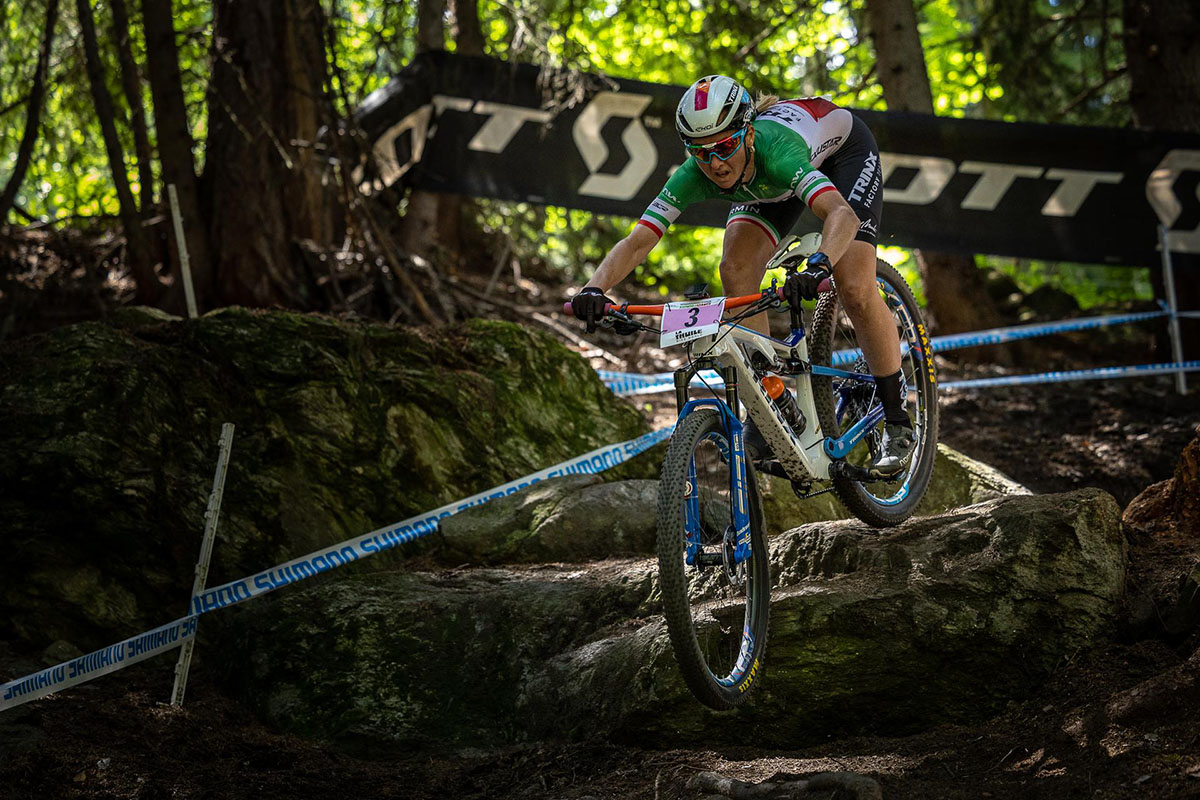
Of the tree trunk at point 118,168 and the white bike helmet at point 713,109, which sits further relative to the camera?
the tree trunk at point 118,168

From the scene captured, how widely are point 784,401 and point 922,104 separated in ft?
25.2

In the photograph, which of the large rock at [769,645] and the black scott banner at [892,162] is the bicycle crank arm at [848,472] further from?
the black scott banner at [892,162]

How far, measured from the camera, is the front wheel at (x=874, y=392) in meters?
4.52

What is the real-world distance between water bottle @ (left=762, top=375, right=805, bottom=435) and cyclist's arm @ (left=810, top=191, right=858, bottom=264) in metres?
0.55

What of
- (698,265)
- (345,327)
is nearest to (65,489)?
(345,327)

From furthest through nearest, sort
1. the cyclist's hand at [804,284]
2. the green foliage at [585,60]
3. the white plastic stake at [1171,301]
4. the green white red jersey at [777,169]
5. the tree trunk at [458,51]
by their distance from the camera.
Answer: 1. the tree trunk at [458,51]
2. the green foliage at [585,60]
3. the white plastic stake at [1171,301]
4. the green white red jersey at [777,169]
5. the cyclist's hand at [804,284]

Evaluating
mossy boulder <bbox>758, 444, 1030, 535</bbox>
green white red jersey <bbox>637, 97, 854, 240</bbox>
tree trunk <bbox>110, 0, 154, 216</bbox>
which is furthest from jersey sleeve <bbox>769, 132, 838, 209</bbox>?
tree trunk <bbox>110, 0, 154, 216</bbox>

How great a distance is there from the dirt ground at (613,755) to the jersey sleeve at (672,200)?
6.78 ft

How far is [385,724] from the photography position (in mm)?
4078

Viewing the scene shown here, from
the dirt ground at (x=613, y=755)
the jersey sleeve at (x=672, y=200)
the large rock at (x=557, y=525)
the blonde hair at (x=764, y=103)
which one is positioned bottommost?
the dirt ground at (x=613, y=755)

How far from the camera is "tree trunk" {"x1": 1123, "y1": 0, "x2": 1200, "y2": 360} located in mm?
10414

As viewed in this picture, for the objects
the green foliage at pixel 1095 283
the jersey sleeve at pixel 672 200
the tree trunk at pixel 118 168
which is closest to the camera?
the jersey sleeve at pixel 672 200

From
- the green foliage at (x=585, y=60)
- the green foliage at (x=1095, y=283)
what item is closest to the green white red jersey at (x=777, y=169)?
the green foliage at (x=585, y=60)

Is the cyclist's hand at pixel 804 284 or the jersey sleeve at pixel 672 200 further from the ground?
the jersey sleeve at pixel 672 200
